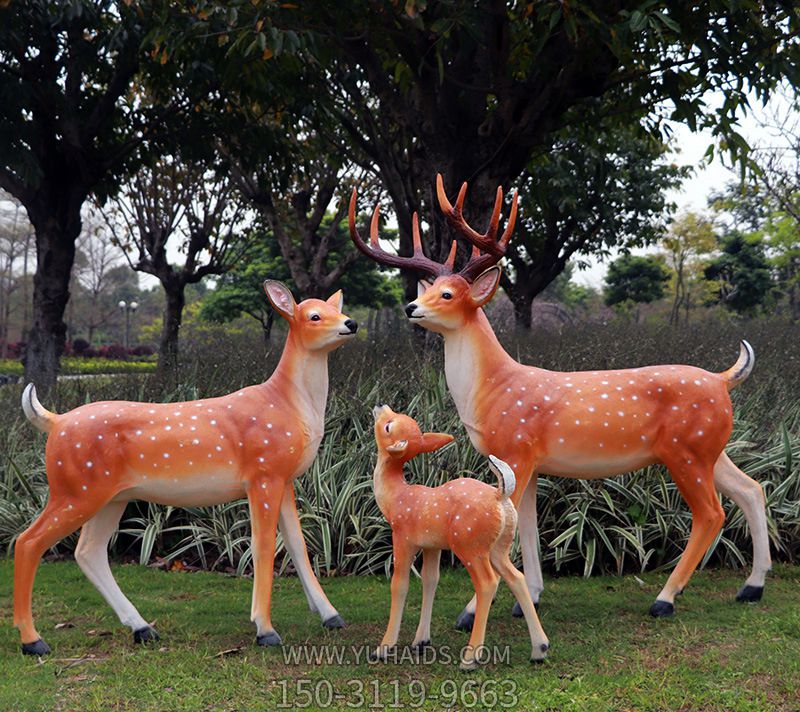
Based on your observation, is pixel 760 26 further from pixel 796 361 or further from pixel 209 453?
pixel 209 453

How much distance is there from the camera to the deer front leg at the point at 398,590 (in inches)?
141

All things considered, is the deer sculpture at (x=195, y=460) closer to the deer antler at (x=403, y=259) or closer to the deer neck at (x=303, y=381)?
the deer neck at (x=303, y=381)

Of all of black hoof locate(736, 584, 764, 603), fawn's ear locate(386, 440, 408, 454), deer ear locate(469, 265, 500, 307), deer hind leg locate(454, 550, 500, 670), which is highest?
deer ear locate(469, 265, 500, 307)

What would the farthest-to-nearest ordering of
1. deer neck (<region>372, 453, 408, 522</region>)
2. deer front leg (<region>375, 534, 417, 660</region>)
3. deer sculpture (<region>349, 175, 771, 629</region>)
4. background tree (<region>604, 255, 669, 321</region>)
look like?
background tree (<region>604, 255, 669, 321</region>), deer sculpture (<region>349, 175, 771, 629</region>), deer neck (<region>372, 453, 408, 522</region>), deer front leg (<region>375, 534, 417, 660</region>)

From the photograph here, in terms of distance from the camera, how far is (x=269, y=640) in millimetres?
3848

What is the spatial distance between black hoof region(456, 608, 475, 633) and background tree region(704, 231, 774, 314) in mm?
28847

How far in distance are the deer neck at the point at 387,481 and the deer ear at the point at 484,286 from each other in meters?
1.00

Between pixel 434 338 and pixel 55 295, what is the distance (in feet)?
17.5

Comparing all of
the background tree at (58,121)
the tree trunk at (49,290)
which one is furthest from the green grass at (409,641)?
the tree trunk at (49,290)

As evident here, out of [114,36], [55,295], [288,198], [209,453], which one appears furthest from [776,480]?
[288,198]

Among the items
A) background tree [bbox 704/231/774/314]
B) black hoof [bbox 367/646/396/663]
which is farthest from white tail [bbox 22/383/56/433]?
background tree [bbox 704/231/774/314]

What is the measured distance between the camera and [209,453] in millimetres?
3842

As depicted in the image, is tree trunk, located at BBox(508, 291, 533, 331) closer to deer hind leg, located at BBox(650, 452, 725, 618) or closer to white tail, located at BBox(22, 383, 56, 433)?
deer hind leg, located at BBox(650, 452, 725, 618)

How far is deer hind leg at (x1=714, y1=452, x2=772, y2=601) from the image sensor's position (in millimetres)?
4402
